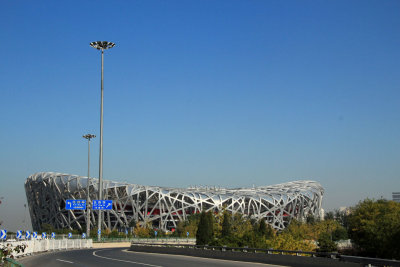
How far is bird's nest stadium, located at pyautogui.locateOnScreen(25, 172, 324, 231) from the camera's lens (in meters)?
136

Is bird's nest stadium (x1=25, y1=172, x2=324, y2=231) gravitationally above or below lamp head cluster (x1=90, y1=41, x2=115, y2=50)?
below

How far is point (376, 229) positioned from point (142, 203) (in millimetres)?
99372

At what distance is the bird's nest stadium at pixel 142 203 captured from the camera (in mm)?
136000

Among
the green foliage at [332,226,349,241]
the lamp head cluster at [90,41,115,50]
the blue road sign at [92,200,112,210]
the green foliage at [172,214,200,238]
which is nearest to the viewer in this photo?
the lamp head cluster at [90,41,115,50]

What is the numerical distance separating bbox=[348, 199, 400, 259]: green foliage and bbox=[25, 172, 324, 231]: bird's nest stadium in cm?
7672

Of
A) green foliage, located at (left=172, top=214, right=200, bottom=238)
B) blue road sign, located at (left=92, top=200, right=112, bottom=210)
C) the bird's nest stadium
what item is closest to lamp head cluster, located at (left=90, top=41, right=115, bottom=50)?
blue road sign, located at (left=92, top=200, right=112, bottom=210)

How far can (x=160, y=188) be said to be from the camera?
141875 millimetres

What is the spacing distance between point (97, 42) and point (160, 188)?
89266 mm

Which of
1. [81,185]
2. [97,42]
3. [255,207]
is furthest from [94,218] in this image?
[97,42]

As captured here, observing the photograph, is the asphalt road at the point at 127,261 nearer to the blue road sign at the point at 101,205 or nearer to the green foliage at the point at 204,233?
the green foliage at the point at 204,233

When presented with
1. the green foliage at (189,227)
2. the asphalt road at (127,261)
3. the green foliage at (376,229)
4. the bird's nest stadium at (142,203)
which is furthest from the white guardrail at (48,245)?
the bird's nest stadium at (142,203)

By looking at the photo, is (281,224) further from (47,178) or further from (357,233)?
(357,233)

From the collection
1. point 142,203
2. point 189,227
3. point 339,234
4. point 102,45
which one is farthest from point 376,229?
point 142,203

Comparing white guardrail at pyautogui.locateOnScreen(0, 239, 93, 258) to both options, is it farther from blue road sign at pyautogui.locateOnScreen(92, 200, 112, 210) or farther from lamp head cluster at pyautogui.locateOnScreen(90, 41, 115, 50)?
lamp head cluster at pyautogui.locateOnScreen(90, 41, 115, 50)
